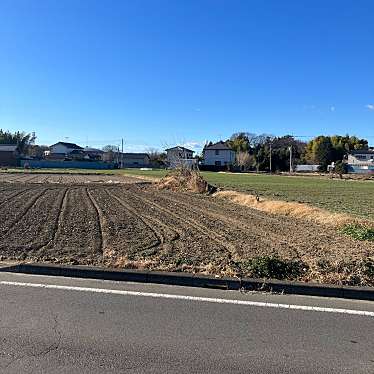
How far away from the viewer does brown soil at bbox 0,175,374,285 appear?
7422 millimetres

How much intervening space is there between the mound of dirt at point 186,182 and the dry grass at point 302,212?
279 inches

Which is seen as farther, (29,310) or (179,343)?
(29,310)

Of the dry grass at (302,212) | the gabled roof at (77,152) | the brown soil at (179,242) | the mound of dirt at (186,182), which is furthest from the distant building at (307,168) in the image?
the brown soil at (179,242)

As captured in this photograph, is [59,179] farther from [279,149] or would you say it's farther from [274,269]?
[279,149]

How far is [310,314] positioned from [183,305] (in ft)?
4.85

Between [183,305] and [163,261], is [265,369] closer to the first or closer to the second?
[183,305]

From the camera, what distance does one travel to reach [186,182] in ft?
116

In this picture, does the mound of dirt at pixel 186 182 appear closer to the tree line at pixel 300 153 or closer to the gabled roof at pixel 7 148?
the tree line at pixel 300 153

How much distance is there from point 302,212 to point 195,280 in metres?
11.8

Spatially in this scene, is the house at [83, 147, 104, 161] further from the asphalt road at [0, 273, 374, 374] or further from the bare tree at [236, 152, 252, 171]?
the asphalt road at [0, 273, 374, 374]

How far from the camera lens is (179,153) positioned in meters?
36.9

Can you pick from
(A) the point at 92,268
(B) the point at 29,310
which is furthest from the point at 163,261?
(B) the point at 29,310

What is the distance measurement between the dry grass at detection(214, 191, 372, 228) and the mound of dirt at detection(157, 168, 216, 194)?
279 inches

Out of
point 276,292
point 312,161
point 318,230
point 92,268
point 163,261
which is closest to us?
point 276,292
